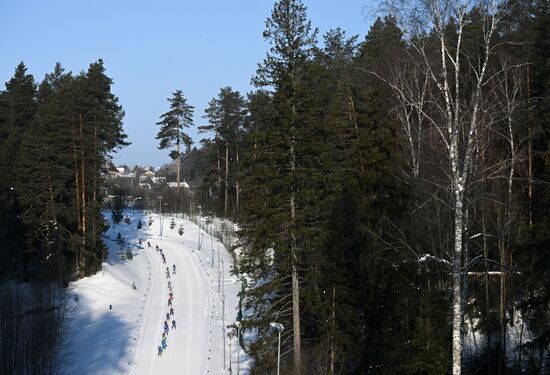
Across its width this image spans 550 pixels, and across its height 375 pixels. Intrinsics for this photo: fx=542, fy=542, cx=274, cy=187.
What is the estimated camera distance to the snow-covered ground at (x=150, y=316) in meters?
31.8

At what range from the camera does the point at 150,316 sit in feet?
135

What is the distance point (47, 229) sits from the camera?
39969mm

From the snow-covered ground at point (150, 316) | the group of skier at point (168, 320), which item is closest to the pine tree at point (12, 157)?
the snow-covered ground at point (150, 316)

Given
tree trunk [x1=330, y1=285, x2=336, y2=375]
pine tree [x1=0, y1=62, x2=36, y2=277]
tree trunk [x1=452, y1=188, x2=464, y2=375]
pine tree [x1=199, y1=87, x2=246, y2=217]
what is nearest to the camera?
tree trunk [x1=452, y1=188, x2=464, y2=375]

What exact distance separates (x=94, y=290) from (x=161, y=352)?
11.9 m

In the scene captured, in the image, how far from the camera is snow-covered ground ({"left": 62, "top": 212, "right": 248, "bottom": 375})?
31844mm

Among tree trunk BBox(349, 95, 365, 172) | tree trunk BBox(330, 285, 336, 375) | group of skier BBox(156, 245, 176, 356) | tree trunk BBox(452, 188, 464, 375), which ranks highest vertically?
tree trunk BBox(349, 95, 365, 172)

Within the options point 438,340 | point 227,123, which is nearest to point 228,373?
point 438,340

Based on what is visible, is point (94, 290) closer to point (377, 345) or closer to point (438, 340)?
point (377, 345)

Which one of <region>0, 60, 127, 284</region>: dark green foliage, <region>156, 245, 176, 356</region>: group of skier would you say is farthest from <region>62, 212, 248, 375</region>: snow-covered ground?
<region>0, 60, 127, 284</region>: dark green foliage

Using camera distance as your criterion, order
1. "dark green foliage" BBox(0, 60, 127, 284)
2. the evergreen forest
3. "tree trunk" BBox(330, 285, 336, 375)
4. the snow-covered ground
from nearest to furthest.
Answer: the evergreen forest, "tree trunk" BBox(330, 285, 336, 375), the snow-covered ground, "dark green foliage" BBox(0, 60, 127, 284)

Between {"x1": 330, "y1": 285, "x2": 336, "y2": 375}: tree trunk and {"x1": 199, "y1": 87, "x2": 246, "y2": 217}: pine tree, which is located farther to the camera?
{"x1": 199, "y1": 87, "x2": 246, "y2": 217}: pine tree

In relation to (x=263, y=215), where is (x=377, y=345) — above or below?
below

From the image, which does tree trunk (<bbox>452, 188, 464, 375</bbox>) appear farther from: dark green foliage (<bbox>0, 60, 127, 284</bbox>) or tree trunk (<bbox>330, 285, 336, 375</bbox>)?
dark green foliage (<bbox>0, 60, 127, 284</bbox>)
